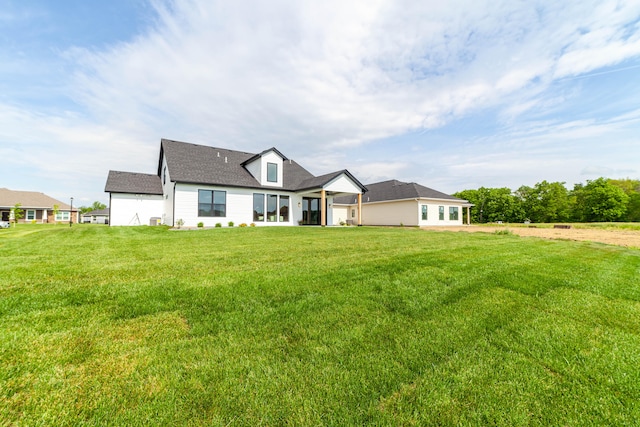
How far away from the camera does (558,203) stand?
3816 centimetres

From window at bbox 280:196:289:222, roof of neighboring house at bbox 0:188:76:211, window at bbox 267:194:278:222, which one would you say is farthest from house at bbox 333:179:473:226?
roof of neighboring house at bbox 0:188:76:211

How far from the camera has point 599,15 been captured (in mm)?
8695

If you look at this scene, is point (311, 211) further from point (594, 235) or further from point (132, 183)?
point (594, 235)

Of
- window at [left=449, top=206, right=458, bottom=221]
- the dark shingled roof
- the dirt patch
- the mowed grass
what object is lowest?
the mowed grass

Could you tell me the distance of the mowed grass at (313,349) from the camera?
1.44 metres

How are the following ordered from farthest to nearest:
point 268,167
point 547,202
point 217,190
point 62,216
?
point 62,216, point 547,202, point 268,167, point 217,190

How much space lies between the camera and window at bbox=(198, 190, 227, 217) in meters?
15.5

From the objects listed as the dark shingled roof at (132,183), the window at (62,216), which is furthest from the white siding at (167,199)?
the window at (62,216)

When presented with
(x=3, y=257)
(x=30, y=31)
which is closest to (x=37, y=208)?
(x=30, y=31)

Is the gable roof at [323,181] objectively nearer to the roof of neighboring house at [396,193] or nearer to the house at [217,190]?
the house at [217,190]

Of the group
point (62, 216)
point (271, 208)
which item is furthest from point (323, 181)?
point (62, 216)

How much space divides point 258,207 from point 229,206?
1.97m

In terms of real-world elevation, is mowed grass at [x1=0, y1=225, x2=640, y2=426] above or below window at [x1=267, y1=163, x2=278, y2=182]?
below

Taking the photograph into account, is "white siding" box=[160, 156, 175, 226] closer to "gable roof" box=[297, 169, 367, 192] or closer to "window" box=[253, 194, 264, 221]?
"window" box=[253, 194, 264, 221]
